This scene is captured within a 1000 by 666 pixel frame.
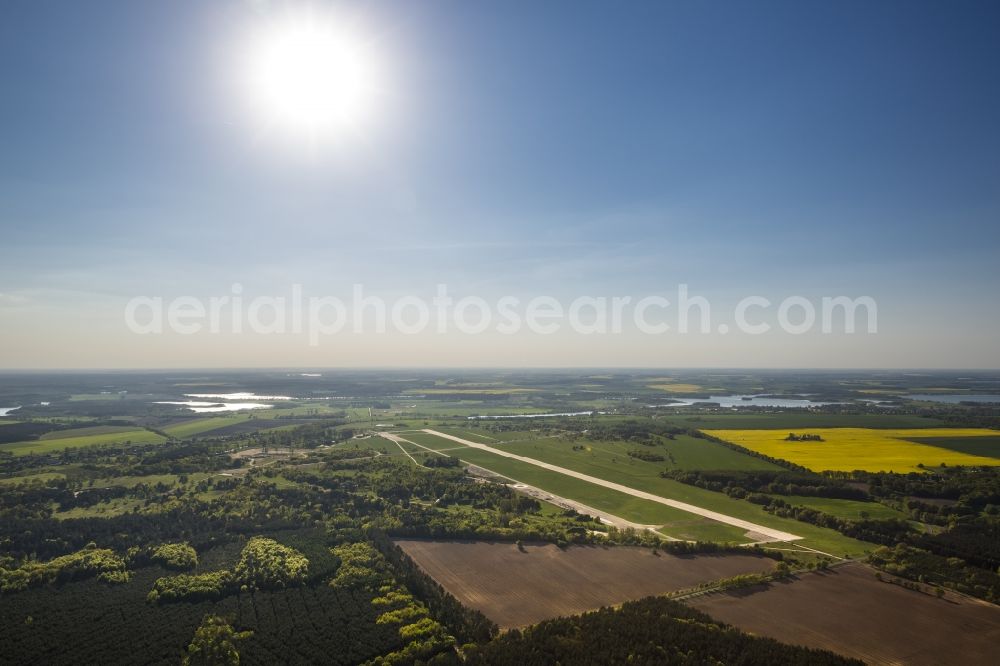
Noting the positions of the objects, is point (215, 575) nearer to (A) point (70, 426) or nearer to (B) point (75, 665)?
(B) point (75, 665)

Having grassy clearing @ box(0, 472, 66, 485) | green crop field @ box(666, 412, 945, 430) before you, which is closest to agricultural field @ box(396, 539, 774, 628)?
grassy clearing @ box(0, 472, 66, 485)

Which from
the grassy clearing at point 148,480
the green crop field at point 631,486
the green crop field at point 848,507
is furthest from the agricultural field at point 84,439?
the green crop field at point 848,507

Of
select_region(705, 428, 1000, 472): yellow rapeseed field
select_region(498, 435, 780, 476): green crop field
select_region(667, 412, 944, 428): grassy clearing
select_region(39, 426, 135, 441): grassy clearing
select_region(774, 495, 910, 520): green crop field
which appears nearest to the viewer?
select_region(774, 495, 910, 520): green crop field

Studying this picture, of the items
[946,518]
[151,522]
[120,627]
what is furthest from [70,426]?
[946,518]

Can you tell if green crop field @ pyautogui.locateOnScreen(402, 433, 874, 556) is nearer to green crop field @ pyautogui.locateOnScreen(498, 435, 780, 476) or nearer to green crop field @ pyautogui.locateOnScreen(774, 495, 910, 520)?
green crop field @ pyautogui.locateOnScreen(498, 435, 780, 476)

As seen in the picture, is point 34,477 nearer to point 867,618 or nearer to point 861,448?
point 867,618

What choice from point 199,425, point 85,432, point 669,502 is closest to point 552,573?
point 669,502
